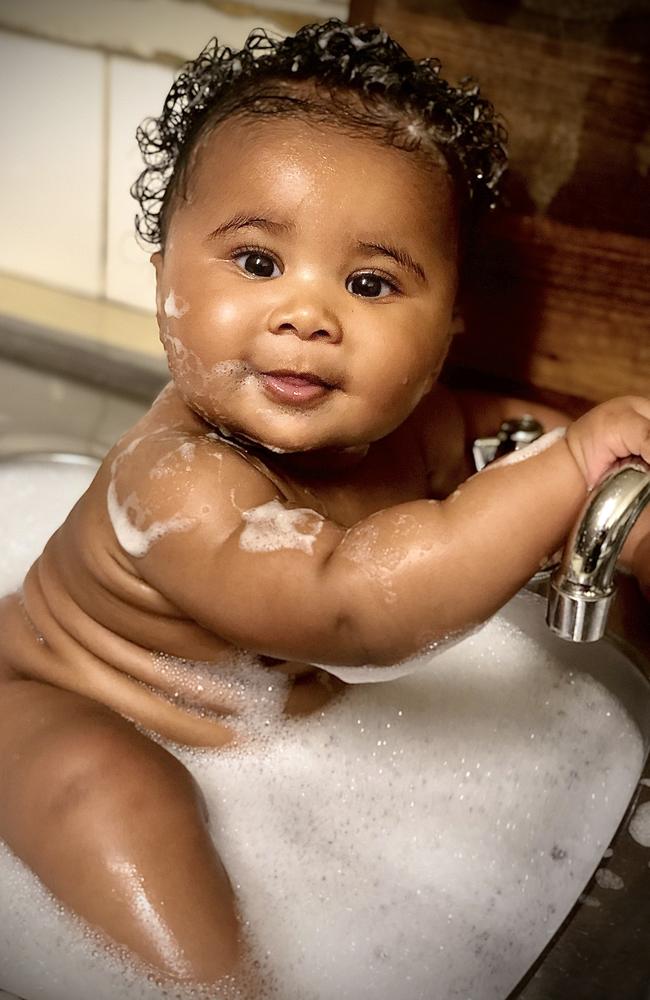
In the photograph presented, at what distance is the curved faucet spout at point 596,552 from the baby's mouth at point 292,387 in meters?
0.21

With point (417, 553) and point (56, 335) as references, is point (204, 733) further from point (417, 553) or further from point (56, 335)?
point (56, 335)

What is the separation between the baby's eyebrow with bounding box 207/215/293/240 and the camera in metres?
0.75

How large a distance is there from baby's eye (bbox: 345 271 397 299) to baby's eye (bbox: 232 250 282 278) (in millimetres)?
51

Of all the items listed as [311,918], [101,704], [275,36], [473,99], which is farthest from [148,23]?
[311,918]

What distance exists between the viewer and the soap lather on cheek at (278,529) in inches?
28.2

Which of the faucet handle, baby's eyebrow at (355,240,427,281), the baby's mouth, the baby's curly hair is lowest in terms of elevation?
the faucet handle

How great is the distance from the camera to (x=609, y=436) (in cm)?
67

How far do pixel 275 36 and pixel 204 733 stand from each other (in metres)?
0.71

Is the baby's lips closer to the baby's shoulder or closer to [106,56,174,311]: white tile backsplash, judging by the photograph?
the baby's shoulder

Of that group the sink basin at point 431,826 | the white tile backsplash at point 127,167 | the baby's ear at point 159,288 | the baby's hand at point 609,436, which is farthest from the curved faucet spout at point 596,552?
the white tile backsplash at point 127,167

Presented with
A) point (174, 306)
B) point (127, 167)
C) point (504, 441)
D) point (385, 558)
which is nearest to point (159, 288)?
point (174, 306)

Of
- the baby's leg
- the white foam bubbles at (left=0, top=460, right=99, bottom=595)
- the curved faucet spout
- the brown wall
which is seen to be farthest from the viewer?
the white foam bubbles at (left=0, top=460, right=99, bottom=595)

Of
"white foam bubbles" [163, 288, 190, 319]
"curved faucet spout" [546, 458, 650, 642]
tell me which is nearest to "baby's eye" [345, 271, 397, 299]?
"white foam bubbles" [163, 288, 190, 319]

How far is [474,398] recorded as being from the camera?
1106 mm
